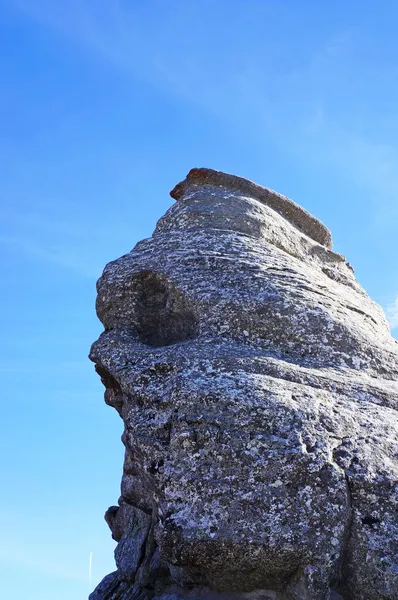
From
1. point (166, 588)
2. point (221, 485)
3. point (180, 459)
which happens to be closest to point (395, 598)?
point (221, 485)

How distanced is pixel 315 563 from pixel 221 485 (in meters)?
1.01

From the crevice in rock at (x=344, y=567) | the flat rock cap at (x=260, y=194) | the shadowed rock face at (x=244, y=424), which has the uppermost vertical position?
the flat rock cap at (x=260, y=194)

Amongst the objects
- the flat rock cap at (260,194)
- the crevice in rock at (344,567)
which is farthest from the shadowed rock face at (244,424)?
the flat rock cap at (260,194)

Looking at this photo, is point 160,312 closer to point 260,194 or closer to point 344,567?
point 260,194

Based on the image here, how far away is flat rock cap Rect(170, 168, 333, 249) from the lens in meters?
11.4

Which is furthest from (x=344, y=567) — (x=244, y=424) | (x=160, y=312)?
(x=160, y=312)

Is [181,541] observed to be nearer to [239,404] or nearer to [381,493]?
[239,404]

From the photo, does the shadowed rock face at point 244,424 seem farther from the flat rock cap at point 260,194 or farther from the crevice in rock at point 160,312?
the flat rock cap at point 260,194

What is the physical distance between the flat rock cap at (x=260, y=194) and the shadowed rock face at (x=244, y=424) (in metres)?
1.79

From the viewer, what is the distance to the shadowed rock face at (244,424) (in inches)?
235

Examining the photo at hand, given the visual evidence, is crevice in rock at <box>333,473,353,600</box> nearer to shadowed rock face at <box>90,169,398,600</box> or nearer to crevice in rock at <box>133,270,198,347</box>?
shadowed rock face at <box>90,169,398,600</box>

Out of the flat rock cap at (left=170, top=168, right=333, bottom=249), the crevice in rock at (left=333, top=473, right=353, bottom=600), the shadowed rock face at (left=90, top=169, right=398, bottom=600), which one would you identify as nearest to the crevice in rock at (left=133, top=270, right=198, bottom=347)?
the shadowed rock face at (left=90, top=169, right=398, bottom=600)

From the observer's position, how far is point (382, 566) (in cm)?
594

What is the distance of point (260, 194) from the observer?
1147cm
